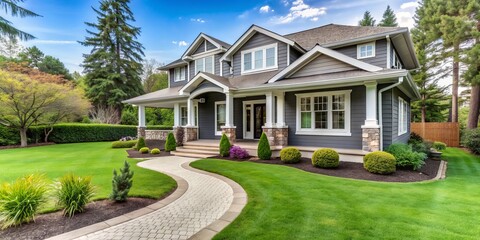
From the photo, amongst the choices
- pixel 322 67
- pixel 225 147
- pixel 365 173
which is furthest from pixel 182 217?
pixel 322 67

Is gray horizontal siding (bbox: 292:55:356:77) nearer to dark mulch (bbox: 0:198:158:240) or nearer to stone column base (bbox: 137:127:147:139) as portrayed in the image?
dark mulch (bbox: 0:198:158:240)

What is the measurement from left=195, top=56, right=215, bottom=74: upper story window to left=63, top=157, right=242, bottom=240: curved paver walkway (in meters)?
10.2

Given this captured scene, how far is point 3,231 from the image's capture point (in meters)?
3.46

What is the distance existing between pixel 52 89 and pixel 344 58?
62.7ft

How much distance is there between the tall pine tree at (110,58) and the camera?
28312mm

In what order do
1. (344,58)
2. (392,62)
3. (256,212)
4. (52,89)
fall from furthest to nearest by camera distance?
(52,89) → (392,62) → (344,58) → (256,212)

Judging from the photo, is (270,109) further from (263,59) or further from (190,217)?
(190,217)

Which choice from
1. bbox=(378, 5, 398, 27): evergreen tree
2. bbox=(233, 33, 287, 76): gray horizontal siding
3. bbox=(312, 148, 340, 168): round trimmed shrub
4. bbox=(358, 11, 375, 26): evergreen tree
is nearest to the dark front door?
bbox=(233, 33, 287, 76): gray horizontal siding

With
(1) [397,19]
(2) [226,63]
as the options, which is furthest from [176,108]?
(1) [397,19]

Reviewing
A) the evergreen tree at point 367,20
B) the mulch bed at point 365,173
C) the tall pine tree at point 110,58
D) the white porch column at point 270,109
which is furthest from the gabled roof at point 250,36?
the evergreen tree at point 367,20

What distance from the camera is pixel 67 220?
12.7 feet

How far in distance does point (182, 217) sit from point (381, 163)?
20.2 ft

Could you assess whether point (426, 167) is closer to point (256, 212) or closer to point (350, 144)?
point (350, 144)

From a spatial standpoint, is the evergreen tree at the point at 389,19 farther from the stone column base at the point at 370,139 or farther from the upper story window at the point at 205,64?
the stone column base at the point at 370,139
